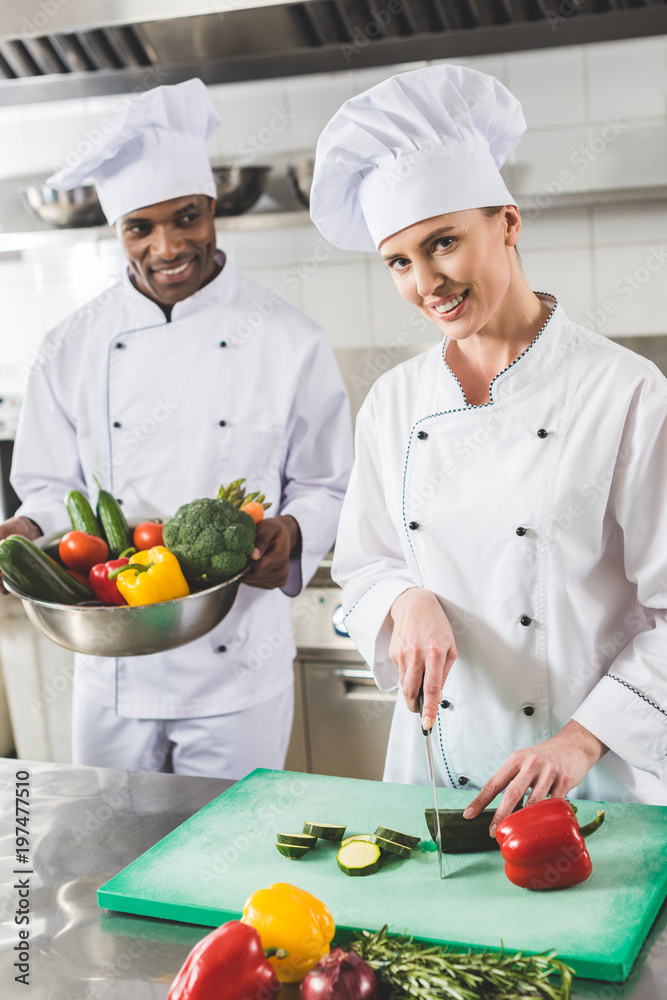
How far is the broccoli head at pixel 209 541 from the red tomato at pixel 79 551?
129mm

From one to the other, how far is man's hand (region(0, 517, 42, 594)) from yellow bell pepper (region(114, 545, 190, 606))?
1.32 ft

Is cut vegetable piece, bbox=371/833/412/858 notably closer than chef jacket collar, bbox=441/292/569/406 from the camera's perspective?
Yes

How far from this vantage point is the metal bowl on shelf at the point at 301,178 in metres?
2.70

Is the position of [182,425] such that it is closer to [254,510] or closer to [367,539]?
[254,510]

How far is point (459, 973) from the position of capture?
776mm

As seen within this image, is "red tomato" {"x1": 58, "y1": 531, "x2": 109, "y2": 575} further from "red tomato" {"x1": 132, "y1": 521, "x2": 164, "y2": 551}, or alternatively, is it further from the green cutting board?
the green cutting board

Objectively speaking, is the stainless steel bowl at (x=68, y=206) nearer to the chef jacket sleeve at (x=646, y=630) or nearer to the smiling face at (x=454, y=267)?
the smiling face at (x=454, y=267)

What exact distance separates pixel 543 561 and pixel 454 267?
0.39 metres

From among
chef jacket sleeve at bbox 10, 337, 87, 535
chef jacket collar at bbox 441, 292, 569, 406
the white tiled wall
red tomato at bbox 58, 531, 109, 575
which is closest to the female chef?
chef jacket collar at bbox 441, 292, 569, 406

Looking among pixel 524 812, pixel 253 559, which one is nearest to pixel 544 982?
pixel 524 812

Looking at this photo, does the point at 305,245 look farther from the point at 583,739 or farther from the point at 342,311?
the point at 583,739

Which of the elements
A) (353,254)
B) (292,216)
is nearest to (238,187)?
(292,216)

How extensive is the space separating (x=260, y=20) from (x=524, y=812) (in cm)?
152

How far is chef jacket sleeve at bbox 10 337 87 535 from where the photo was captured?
6.75 feet
